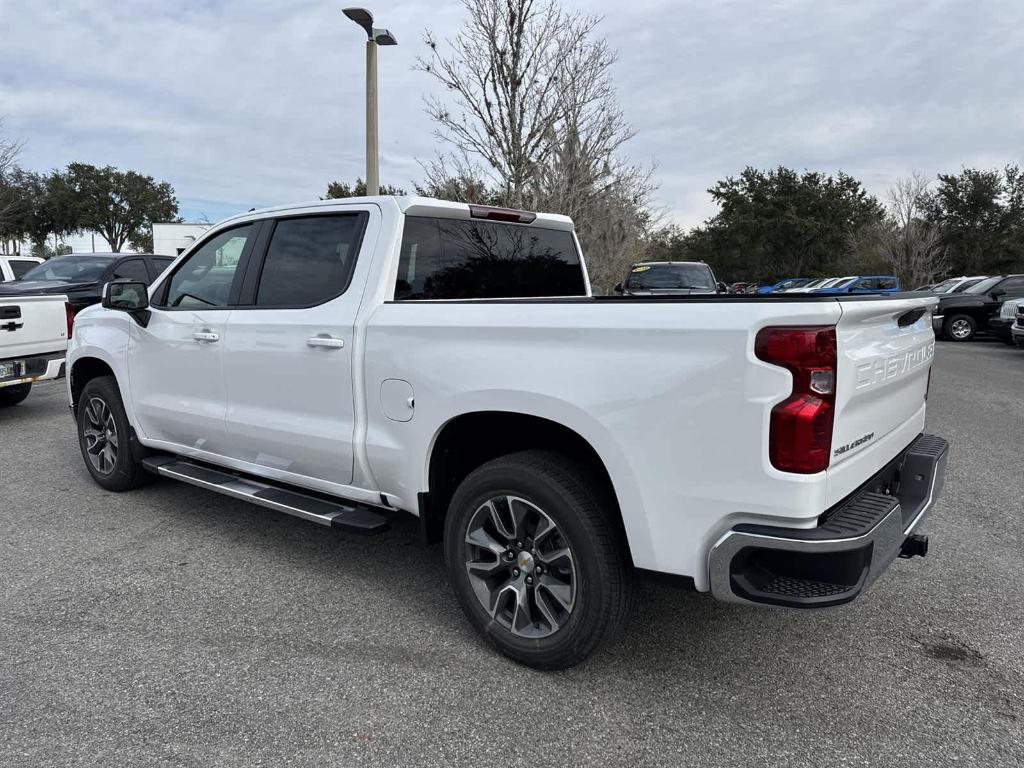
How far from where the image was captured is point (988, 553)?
4.17 m

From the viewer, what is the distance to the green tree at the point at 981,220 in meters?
36.3

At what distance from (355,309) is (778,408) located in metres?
1.97

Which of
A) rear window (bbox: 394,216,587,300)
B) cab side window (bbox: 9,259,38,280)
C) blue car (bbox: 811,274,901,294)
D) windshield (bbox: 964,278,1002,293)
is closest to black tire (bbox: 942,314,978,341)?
windshield (bbox: 964,278,1002,293)

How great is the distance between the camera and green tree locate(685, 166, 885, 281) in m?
52.3

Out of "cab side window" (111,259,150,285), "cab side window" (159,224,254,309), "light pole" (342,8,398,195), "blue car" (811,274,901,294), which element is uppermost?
"light pole" (342,8,398,195)

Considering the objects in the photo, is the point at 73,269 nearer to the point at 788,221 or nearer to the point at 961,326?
the point at 961,326

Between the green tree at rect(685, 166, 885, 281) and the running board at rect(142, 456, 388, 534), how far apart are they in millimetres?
50803

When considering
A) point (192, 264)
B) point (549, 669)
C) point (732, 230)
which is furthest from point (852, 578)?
point (732, 230)

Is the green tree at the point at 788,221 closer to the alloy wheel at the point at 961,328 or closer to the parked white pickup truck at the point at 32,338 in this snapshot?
the alloy wheel at the point at 961,328

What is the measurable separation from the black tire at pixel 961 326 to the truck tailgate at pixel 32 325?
19613 mm

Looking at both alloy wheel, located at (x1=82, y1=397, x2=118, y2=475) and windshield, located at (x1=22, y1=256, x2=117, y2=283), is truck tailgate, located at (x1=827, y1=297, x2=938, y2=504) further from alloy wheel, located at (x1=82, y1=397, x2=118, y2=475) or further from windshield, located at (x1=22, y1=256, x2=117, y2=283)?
windshield, located at (x1=22, y1=256, x2=117, y2=283)

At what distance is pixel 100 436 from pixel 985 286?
20.6 metres

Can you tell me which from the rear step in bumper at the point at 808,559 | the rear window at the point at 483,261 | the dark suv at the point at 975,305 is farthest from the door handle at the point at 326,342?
the dark suv at the point at 975,305

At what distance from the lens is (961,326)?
19.2 meters
